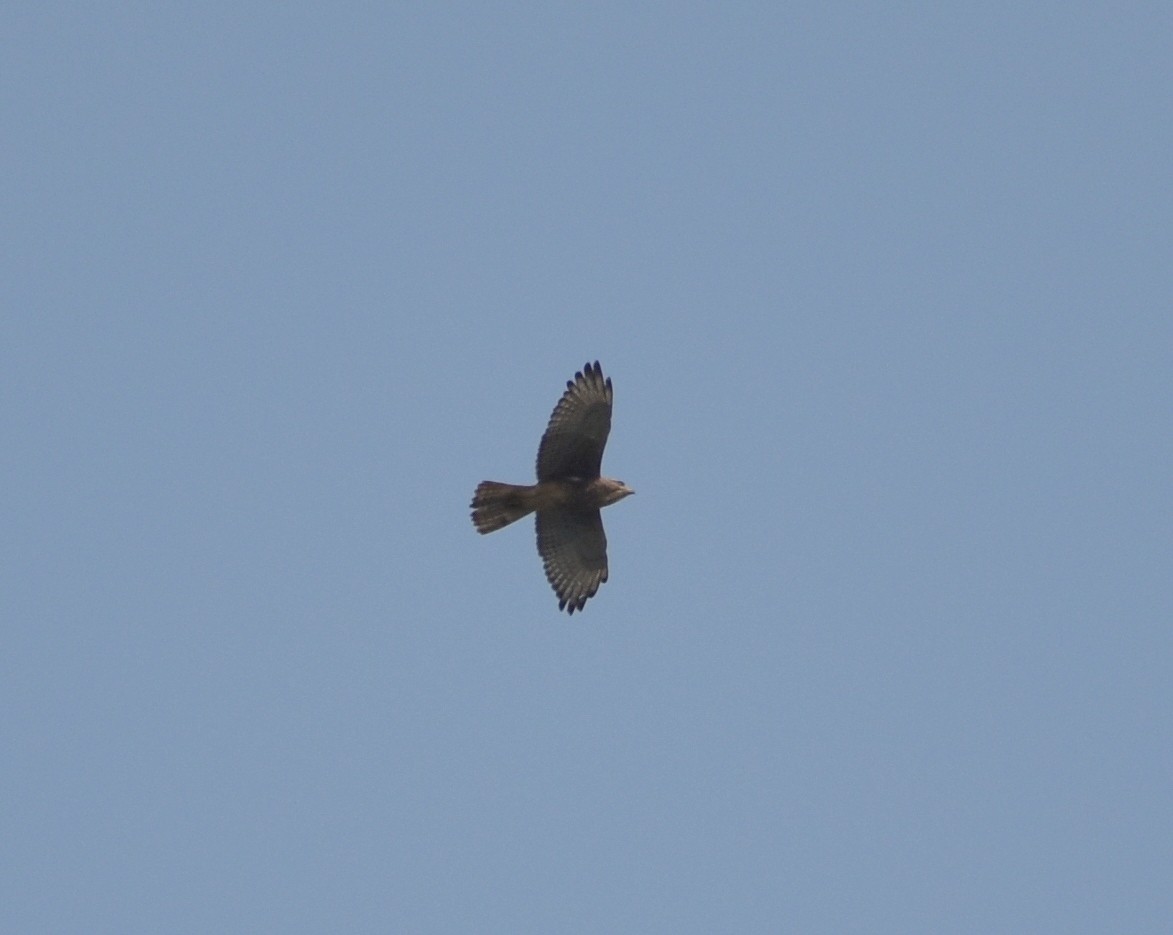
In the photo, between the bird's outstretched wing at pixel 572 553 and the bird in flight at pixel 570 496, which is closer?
the bird in flight at pixel 570 496

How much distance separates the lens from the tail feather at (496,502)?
1065 inches

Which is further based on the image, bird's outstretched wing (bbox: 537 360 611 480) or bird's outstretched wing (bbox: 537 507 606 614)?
bird's outstretched wing (bbox: 537 507 606 614)

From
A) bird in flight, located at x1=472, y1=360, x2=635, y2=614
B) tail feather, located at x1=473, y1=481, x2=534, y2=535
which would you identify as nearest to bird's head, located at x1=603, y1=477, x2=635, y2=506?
bird in flight, located at x1=472, y1=360, x2=635, y2=614

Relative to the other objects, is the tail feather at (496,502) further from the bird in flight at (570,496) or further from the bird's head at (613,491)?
the bird's head at (613,491)

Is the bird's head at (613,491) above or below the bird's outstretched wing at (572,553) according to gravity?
above

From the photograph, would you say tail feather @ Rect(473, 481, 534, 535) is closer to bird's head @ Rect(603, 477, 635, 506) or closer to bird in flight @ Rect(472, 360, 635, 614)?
bird in flight @ Rect(472, 360, 635, 614)

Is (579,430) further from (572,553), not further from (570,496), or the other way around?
(572,553)

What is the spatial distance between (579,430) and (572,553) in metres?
1.75

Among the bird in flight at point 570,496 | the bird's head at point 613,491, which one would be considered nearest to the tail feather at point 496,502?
the bird in flight at point 570,496

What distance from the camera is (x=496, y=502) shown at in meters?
27.1

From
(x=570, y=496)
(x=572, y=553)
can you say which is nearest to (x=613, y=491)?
(x=570, y=496)

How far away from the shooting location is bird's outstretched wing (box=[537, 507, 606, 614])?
2753 centimetres

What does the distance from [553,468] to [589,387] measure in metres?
1.14

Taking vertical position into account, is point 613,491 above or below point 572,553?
above
